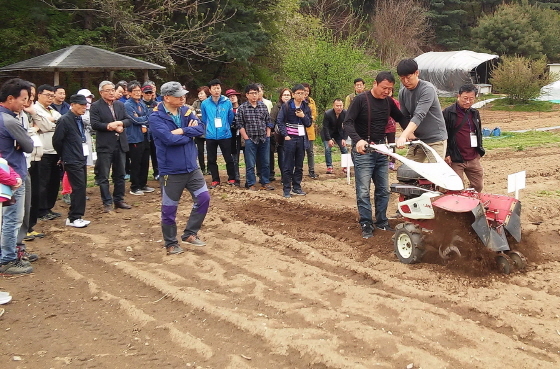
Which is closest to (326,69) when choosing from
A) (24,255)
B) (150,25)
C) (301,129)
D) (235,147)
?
(150,25)

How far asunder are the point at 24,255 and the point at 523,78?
104ft

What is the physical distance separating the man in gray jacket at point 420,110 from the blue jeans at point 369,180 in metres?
0.44

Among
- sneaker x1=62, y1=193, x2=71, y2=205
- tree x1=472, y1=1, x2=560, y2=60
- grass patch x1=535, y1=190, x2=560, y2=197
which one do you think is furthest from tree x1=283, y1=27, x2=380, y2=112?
tree x1=472, y1=1, x2=560, y2=60

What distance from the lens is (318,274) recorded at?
5.86m

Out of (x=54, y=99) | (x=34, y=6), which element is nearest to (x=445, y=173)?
(x=54, y=99)

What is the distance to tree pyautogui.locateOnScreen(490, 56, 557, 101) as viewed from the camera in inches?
1267

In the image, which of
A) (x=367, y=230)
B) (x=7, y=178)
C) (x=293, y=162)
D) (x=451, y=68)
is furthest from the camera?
(x=451, y=68)

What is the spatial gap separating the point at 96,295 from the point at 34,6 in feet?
→ 54.1

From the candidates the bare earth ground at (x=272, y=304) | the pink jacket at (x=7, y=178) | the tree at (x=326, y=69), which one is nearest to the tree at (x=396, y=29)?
the tree at (x=326, y=69)

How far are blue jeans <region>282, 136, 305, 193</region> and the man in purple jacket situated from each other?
130 inches

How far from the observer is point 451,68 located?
1516 inches

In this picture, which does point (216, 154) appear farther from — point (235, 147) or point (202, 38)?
point (202, 38)

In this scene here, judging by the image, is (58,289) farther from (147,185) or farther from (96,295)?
(147,185)

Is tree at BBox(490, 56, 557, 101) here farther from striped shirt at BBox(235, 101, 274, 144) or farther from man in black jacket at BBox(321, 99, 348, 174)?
striped shirt at BBox(235, 101, 274, 144)
